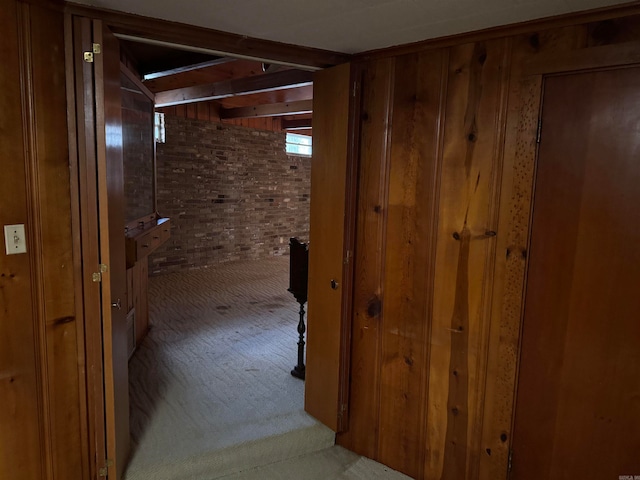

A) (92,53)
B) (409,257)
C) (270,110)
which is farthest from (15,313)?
(270,110)

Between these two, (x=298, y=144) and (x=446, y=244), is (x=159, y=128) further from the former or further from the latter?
(x=446, y=244)

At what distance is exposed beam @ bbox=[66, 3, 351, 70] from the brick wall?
4220 mm

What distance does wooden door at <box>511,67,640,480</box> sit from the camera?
5.08 feet

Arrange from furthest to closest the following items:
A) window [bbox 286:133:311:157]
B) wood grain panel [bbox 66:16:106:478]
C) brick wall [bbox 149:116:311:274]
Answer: window [bbox 286:133:311:157], brick wall [bbox 149:116:311:274], wood grain panel [bbox 66:16:106:478]

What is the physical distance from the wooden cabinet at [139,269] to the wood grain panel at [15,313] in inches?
37.3

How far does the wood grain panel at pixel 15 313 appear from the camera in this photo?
58.0 inches

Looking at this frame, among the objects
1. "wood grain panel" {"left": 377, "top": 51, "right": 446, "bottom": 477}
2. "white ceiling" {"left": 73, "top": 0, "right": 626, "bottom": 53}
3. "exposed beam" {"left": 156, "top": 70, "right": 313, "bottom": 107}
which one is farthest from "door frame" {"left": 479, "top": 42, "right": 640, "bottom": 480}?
"exposed beam" {"left": 156, "top": 70, "right": 313, "bottom": 107}

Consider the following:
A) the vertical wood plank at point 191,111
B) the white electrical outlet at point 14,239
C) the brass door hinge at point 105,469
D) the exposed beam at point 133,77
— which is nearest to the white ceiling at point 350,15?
the exposed beam at point 133,77

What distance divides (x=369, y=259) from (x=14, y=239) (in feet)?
5.08

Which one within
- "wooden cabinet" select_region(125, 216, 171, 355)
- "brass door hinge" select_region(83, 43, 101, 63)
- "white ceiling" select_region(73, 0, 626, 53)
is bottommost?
"wooden cabinet" select_region(125, 216, 171, 355)

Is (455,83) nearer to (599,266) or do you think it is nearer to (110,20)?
(599,266)

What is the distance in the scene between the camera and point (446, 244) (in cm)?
195

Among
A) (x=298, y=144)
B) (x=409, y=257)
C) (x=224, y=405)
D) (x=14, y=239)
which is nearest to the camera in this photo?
(x=14, y=239)

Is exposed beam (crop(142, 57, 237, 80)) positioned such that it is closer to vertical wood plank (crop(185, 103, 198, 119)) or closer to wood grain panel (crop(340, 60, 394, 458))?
wood grain panel (crop(340, 60, 394, 458))
